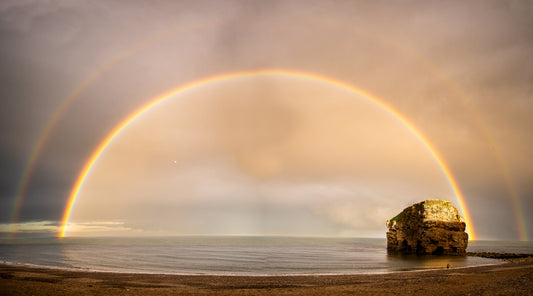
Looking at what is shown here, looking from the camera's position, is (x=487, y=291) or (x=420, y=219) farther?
(x=420, y=219)

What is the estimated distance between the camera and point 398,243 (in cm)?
11738

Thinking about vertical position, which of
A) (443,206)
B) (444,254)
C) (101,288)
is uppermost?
(443,206)

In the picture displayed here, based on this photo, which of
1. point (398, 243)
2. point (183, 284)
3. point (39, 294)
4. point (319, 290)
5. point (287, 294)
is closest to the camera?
point (39, 294)

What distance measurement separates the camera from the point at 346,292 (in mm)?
27766

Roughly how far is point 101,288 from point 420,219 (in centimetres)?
9769

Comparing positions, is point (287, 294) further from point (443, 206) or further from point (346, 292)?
point (443, 206)

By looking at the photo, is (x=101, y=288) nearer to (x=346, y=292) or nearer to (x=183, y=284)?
(x=183, y=284)

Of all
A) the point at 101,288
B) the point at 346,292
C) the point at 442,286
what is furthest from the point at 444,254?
the point at 101,288

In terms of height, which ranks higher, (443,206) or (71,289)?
(443,206)

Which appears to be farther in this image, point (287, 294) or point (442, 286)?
point (442, 286)

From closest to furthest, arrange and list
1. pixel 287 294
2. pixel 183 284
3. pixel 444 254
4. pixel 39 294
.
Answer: pixel 39 294, pixel 287 294, pixel 183 284, pixel 444 254

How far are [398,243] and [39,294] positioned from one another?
113 metres

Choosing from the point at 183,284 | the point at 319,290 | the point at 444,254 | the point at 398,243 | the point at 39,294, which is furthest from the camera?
the point at 398,243

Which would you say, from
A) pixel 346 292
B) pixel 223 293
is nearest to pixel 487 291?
pixel 346 292
